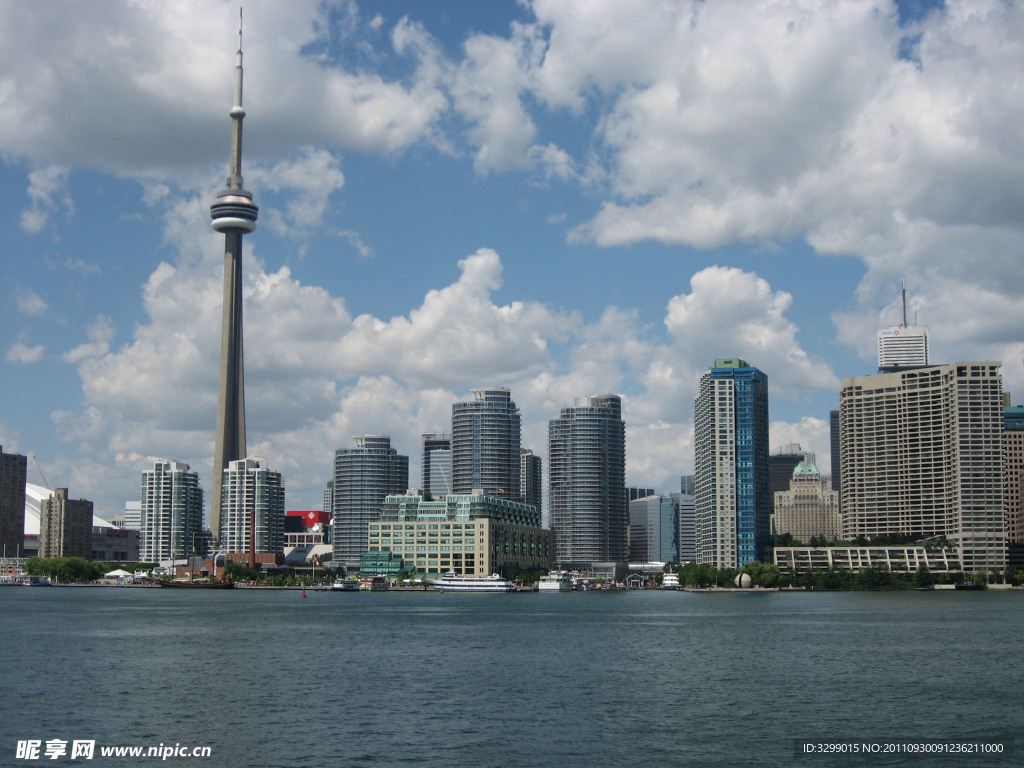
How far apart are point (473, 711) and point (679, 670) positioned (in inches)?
1117

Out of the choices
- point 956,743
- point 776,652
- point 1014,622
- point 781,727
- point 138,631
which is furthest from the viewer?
point 1014,622

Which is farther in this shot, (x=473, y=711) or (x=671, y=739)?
(x=473, y=711)

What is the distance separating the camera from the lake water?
2559 inches

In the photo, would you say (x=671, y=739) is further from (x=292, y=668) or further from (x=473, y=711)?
(x=292, y=668)

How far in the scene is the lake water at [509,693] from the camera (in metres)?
65.0

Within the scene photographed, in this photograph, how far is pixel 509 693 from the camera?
86.3m

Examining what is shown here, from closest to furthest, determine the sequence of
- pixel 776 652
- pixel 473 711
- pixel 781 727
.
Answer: pixel 781 727 → pixel 473 711 → pixel 776 652

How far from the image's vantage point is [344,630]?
15050 cm

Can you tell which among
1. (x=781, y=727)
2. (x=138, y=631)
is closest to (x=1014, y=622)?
(x=781, y=727)

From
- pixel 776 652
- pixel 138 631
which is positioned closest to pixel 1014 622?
pixel 776 652

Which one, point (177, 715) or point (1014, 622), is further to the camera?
point (1014, 622)

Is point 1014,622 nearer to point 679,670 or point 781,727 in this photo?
point 679,670

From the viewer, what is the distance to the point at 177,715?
74.9 metres

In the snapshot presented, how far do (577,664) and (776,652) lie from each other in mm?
23384
